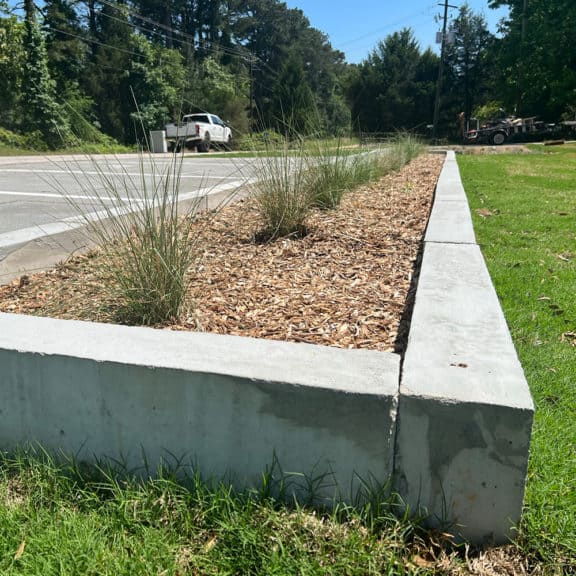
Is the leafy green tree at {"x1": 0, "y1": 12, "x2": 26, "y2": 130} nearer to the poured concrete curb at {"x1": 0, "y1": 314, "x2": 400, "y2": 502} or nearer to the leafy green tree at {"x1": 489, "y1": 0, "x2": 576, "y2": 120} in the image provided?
the poured concrete curb at {"x1": 0, "y1": 314, "x2": 400, "y2": 502}

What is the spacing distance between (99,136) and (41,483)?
1.90 meters

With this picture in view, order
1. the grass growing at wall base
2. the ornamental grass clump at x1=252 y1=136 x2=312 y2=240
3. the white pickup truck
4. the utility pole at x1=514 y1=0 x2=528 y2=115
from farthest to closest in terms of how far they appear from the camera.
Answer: the utility pole at x1=514 y1=0 x2=528 y2=115 < the ornamental grass clump at x1=252 y1=136 x2=312 y2=240 < the white pickup truck < the grass growing at wall base

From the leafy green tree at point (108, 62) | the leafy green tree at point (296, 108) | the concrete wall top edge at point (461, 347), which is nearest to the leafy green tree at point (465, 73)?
the leafy green tree at point (108, 62)

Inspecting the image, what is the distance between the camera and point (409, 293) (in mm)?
2684

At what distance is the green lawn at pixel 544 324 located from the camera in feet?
4.56

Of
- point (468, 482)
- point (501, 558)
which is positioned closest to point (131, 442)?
point (468, 482)

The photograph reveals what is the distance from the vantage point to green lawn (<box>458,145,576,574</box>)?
1390 mm

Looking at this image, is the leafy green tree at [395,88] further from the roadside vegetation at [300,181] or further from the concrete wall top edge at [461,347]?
the concrete wall top edge at [461,347]

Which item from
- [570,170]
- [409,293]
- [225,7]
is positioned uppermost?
[225,7]

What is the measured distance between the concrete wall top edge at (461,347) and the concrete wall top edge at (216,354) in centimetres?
10

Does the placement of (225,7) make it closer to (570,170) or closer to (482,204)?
(570,170)

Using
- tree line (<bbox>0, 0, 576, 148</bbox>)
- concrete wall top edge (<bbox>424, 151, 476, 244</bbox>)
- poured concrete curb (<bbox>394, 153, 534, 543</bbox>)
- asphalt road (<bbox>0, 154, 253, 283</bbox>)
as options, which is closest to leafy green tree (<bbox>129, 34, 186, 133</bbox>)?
asphalt road (<bbox>0, 154, 253, 283</bbox>)

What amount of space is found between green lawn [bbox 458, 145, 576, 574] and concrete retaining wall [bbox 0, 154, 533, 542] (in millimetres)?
138

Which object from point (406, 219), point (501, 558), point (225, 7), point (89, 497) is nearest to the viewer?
point (501, 558)
